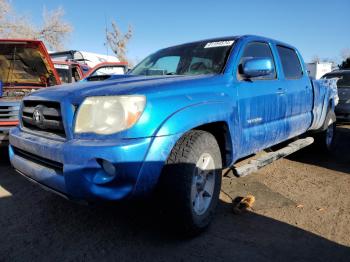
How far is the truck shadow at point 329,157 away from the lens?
200 inches

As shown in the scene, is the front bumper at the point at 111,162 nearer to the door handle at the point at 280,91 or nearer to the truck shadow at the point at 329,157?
the door handle at the point at 280,91

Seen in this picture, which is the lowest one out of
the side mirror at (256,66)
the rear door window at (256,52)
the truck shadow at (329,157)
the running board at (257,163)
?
the truck shadow at (329,157)

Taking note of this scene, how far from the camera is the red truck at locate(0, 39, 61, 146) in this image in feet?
19.1

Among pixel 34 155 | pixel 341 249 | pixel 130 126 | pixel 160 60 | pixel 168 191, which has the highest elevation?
pixel 160 60

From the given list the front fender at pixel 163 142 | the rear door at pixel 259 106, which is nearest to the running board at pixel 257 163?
the rear door at pixel 259 106

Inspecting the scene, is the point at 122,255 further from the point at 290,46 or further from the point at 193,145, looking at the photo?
the point at 290,46

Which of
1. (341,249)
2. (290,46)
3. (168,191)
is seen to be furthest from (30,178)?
(290,46)

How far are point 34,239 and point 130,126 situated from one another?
1.40 m

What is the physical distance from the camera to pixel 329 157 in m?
5.67

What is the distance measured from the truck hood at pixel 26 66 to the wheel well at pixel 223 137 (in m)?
4.33

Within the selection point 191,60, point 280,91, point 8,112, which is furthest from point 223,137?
point 8,112

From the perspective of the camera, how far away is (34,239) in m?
2.76

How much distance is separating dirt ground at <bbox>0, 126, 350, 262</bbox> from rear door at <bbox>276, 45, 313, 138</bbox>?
0.84 meters

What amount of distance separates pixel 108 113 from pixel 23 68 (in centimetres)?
499
